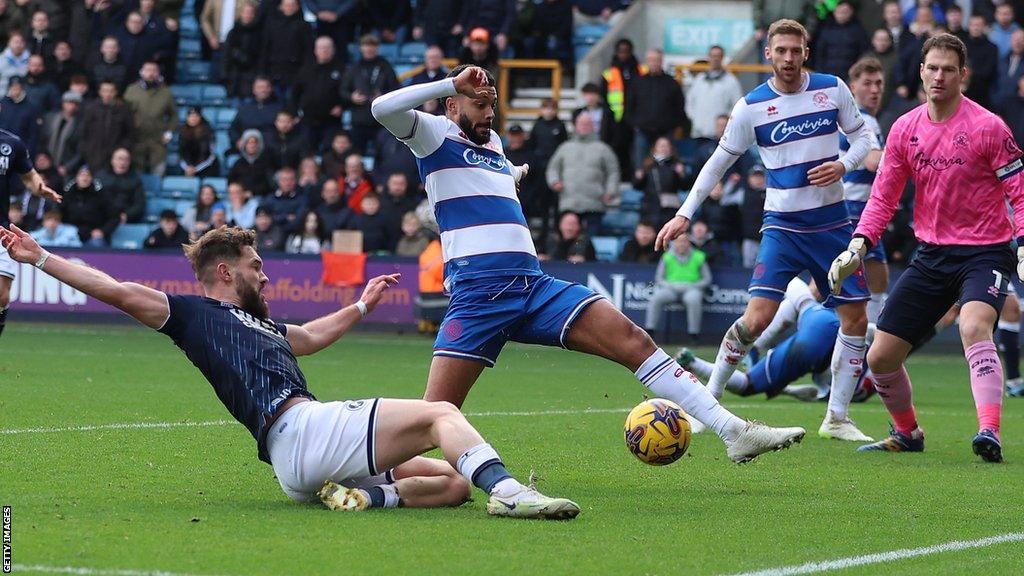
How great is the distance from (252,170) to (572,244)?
5724 mm

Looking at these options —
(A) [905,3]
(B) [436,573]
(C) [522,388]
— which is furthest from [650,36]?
(B) [436,573]

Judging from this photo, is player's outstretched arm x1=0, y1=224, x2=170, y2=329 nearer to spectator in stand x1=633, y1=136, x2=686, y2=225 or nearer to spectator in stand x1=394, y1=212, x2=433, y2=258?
spectator in stand x1=633, y1=136, x2=686, y2=225

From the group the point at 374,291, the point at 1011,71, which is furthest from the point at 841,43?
the point at 374,291

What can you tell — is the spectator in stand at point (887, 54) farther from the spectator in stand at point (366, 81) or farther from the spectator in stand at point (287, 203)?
the spectator in stand at point (287, 203)

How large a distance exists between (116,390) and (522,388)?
11.7 ft

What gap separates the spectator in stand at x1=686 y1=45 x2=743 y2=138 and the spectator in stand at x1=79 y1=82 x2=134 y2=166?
9027 mm

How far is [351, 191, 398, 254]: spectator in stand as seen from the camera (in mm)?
22766

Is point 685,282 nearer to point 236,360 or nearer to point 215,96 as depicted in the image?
point 215,96

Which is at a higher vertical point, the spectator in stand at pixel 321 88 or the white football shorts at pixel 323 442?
the spectator in stand at pixel 321 88

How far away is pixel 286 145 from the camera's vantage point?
81.6 feet

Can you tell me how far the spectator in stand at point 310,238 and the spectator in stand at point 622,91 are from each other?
4471 mm

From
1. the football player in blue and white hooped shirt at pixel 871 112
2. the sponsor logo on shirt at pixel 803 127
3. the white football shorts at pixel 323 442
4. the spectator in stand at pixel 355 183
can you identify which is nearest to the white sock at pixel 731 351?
the sponsor logo on shirt at pixel 803 127

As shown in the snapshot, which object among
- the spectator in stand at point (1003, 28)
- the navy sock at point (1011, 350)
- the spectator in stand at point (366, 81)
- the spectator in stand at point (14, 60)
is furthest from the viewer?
the spectator in stand at point (14, 60)

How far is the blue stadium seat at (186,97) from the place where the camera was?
27609mm
